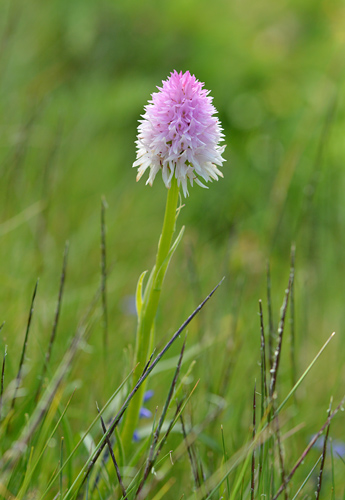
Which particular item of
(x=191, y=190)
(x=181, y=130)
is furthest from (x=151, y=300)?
(x=191, y=190)

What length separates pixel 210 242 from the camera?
2420 millimetres

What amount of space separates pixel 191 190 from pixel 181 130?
7.27ft

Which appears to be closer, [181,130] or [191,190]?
[181,130]

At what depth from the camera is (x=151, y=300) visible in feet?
2.57

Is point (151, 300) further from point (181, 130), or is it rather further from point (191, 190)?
point (191, 190)

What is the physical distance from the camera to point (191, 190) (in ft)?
9.65

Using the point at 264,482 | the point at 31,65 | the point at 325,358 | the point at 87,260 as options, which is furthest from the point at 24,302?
the point at 31,65

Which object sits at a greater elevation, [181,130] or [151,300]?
[181,130]

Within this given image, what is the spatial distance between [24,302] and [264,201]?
5.39ft

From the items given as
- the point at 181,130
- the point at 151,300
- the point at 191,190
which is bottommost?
the point at 151,300

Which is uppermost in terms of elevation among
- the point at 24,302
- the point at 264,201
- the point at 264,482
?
the point at 264,201

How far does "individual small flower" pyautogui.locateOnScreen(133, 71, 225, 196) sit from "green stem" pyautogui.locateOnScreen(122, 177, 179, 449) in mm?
32

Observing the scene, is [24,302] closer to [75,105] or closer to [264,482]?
[264,482]

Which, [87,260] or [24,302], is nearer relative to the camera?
[24,302]
